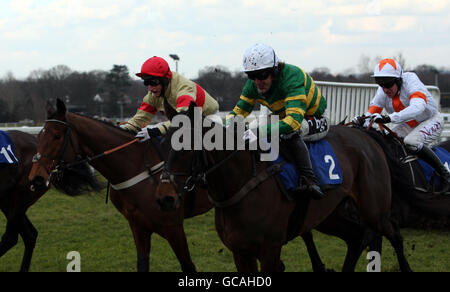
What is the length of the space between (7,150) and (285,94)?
141 inches

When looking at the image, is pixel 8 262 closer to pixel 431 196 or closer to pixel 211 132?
pixel 211 132

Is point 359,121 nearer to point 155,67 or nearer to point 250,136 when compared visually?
→ point 250,136

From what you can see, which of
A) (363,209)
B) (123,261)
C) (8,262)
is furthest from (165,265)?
(363,209)

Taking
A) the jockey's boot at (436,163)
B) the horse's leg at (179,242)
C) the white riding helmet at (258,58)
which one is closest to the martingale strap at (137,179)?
the horse's leg at (179,242)

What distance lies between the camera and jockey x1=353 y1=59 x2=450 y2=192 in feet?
14.6

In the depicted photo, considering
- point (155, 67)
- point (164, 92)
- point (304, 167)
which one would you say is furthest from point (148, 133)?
point (304, 167)

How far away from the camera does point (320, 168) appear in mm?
3670

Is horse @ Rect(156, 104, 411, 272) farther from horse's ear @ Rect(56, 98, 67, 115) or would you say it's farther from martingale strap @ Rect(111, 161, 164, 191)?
horse's ear @ Rect(56, 98, 67, 115)

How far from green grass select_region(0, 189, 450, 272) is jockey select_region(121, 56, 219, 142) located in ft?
5.77

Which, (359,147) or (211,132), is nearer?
(211,132)

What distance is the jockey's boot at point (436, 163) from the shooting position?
4625 mm

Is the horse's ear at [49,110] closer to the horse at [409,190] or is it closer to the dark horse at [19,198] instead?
the dark horse at [19,198]
